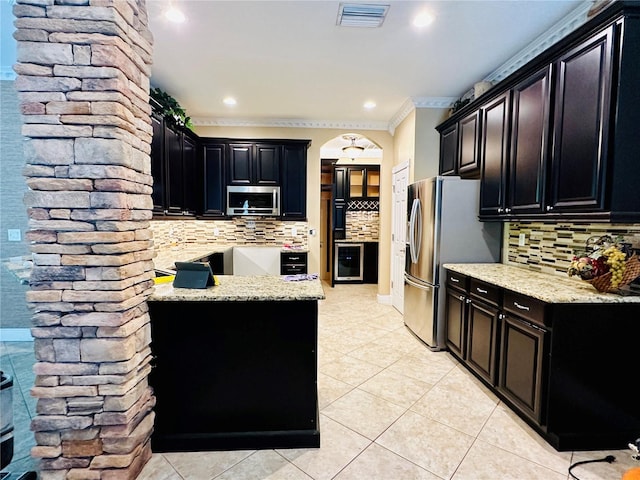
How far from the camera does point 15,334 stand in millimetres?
3336

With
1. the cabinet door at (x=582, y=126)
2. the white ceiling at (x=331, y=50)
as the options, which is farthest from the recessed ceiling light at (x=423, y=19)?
the cabinet door at (x=582, y=126)

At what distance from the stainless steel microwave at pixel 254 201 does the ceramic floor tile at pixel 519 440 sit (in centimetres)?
368

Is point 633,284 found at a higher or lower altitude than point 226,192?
lower

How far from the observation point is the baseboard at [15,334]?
3.31 m

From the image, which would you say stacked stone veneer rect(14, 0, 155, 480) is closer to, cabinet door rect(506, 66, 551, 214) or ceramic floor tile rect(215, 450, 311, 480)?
ceramic floor tile rect(215, 450, 311, 480)

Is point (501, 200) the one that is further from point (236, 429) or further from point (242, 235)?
point (242, 235)

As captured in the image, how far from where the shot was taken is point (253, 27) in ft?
8.18

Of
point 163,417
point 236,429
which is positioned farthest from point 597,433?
point 163,417

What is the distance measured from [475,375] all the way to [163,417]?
2445mm

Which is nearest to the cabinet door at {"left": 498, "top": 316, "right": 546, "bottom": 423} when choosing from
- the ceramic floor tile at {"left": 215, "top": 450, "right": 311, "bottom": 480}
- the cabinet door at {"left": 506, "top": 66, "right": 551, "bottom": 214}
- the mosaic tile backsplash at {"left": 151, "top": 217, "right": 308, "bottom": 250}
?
the cabinet door at {"left": 506, "top": 66, "right": 551, "bottom": 214}

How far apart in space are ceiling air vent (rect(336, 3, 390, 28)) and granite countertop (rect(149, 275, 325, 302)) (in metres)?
1.99

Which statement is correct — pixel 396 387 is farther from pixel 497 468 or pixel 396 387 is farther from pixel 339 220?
pixel 339 220

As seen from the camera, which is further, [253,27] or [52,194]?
[253,27]

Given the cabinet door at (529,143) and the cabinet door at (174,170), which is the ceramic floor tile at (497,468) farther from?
the cabinet door at (174,170)
